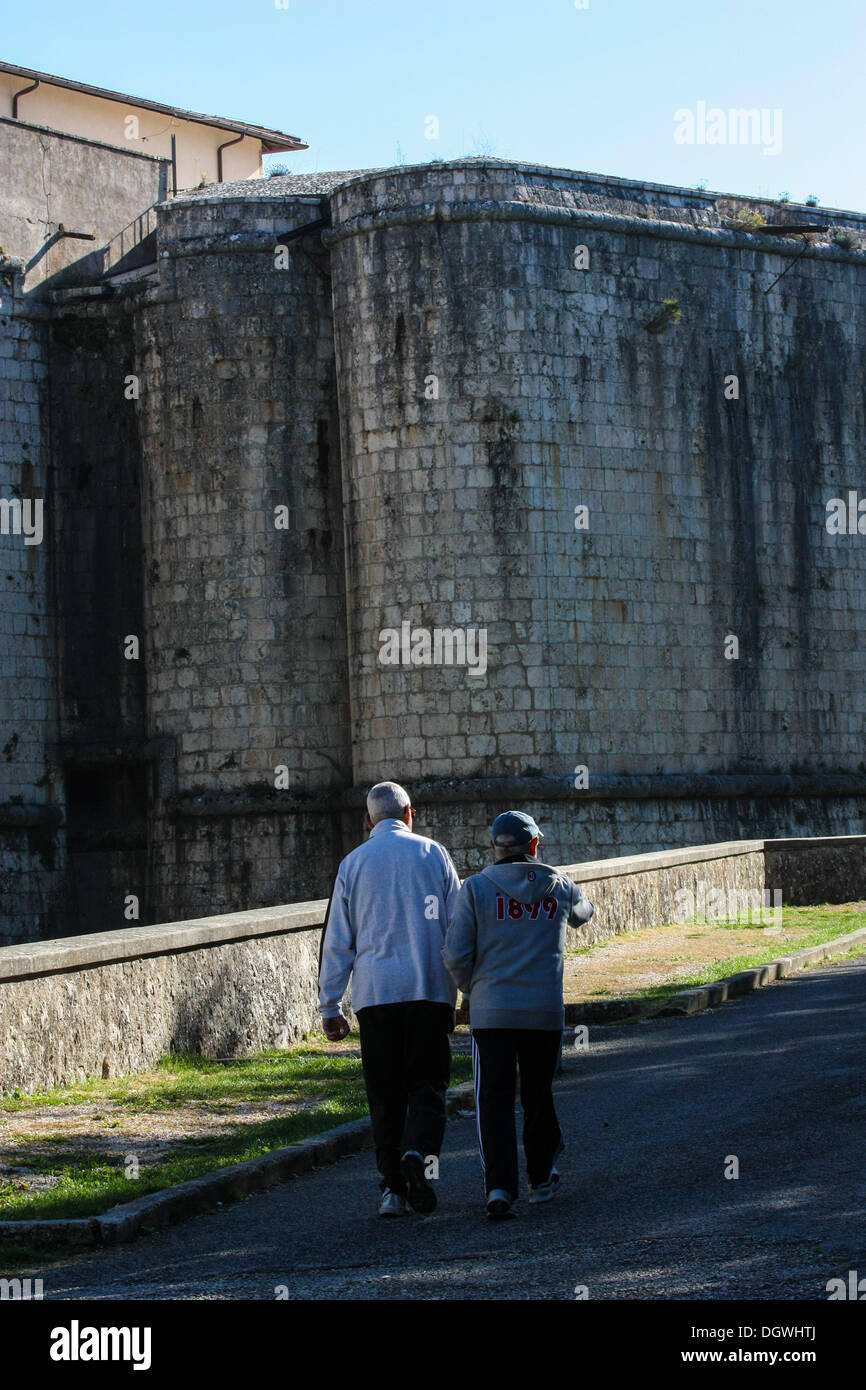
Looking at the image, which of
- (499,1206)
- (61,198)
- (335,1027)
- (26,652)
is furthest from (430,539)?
(499,1206)

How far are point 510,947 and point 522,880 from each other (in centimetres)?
28

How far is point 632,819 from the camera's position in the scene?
2686cm

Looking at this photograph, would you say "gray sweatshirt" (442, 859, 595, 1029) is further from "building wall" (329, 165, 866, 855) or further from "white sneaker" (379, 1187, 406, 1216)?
"building wall" (329, 165, 866, 855)

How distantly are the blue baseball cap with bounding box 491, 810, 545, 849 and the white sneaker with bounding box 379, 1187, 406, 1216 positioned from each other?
149cm

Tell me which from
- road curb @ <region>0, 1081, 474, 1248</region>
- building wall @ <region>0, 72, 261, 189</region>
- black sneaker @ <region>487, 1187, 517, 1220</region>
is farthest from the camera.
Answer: building wall @ <region>0, 72, 261, 189</region>

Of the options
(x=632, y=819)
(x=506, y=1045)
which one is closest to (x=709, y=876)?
(x=632, y=819)

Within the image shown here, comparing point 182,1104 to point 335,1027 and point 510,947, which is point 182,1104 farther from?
point 510,947

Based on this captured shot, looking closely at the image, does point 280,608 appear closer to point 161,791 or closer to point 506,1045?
point 161,791

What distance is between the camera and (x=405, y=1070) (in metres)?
7.84

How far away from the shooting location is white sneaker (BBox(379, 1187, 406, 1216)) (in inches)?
296

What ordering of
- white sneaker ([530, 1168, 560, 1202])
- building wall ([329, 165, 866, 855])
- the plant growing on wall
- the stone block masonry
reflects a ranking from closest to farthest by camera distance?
white sneaker ([530, 1168, 560, 1202])
building wall ([329, 165, 866, 855])
the stone block masonry
the plant growing on wall

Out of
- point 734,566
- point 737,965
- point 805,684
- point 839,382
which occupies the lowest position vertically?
point 737,965

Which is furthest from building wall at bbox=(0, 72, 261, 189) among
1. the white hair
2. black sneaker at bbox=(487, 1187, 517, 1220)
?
black sneaker at bbox=(487, 1187, 517, 1220)
